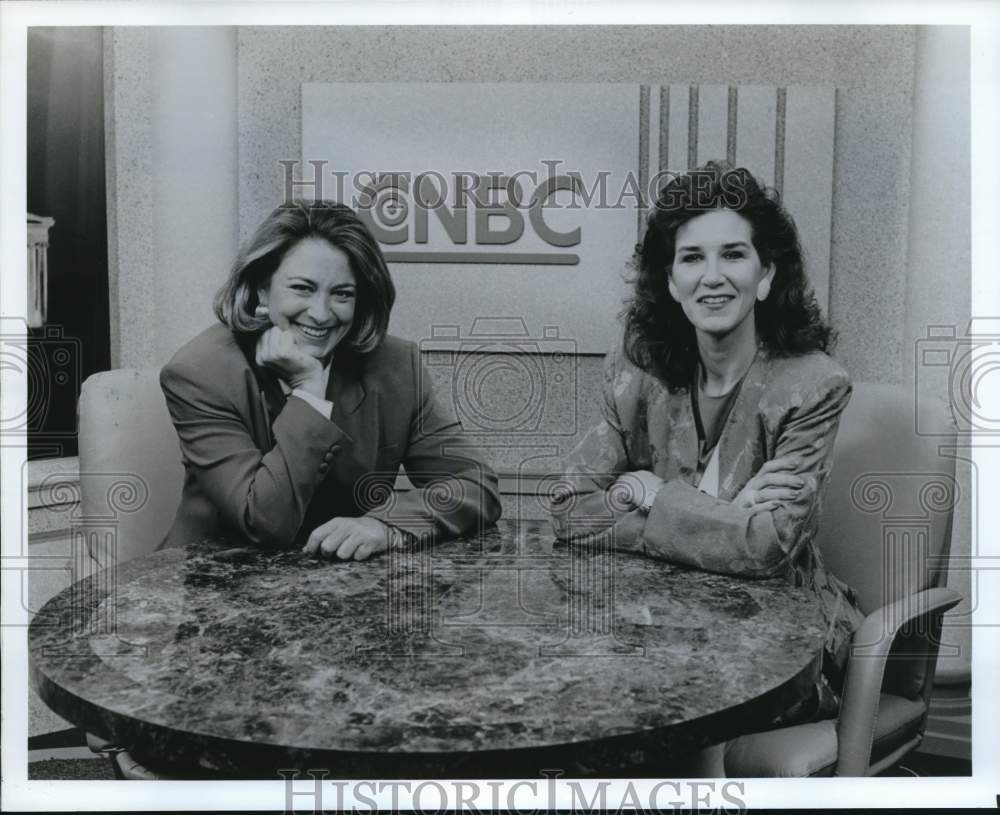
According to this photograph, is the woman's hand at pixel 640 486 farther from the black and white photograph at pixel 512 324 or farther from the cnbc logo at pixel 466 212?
the cnbc logo at pixel 466 212

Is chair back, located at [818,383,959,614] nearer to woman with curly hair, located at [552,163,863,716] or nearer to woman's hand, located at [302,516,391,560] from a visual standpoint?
woman with curly hair, located at [552,163,863,716]

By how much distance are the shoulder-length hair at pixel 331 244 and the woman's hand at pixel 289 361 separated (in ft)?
0.13

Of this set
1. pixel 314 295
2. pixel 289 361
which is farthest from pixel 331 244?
pixel 289 361

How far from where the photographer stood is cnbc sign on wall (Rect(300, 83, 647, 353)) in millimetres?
2178

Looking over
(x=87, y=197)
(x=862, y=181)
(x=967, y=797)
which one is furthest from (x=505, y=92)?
(x=967, y=797)

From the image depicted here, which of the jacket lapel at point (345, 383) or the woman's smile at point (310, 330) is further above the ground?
the woman's smile at point (310, 330)

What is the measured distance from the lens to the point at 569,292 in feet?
7.20

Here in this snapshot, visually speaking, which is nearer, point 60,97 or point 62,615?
point 62,615

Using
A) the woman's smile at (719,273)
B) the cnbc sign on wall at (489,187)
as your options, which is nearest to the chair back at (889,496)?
the woman's smile at (719,273)

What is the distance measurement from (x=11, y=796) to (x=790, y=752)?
189cm

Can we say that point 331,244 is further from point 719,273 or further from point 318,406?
point 719,273

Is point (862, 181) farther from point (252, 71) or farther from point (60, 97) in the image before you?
point (60, 97)

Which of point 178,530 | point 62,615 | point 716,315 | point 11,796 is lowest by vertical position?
point 11,796

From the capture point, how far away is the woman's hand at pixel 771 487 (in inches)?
82.4
